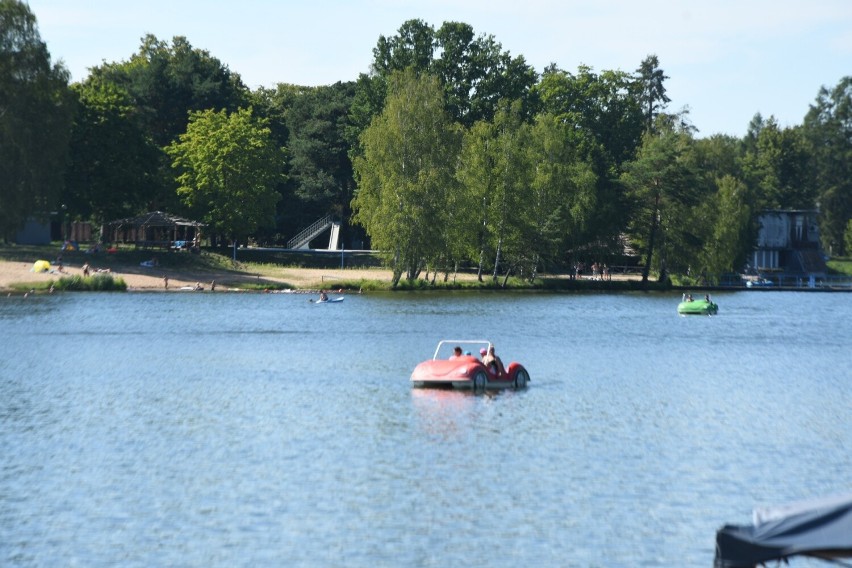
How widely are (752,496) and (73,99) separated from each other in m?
92.2

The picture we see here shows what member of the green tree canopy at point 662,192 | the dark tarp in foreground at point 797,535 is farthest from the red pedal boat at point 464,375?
the green tree canopy at point 662,192

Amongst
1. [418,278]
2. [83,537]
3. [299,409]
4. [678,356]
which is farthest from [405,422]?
[418,278]

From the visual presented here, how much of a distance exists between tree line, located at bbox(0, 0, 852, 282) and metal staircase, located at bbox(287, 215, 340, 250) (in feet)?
4.33

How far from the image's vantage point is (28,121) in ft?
350

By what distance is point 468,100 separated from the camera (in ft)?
481

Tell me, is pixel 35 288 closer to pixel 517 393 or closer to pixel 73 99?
pixel 73 99

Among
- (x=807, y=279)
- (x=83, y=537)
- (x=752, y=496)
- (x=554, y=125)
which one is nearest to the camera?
(x=83, y=537)

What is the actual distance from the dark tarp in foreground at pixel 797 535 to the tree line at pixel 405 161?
9529 cm

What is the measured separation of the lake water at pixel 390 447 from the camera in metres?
26.8

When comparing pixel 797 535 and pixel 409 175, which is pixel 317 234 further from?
pixel 797 535

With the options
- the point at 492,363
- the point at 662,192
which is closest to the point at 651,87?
the point at 662,192

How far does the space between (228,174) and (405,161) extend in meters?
26.8

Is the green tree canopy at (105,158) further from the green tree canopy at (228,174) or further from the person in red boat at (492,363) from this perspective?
the person in red boat at (492,363)

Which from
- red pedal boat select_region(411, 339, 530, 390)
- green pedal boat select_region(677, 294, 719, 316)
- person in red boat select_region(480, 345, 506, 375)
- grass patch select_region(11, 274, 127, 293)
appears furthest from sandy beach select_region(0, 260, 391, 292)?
person in red boat select_region(480, 345, 506, 375)
